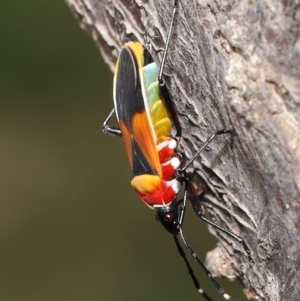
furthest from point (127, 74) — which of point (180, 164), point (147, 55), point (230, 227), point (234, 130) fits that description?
point (230, 227)

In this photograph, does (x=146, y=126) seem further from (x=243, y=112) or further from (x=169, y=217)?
(x=243, y=112)

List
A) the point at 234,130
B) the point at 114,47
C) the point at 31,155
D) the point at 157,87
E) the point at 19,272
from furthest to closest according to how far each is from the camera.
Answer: the point at 31,155 < the point at 19,272 < the point at 114,47 < the point at 157,87 < the point at 234,130

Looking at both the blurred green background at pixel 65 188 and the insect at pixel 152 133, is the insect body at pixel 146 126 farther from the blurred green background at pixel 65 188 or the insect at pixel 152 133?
the blurred green background at pixel 65 188

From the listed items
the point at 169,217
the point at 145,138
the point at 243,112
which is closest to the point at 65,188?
the point at 169,217

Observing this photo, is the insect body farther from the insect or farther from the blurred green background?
the blurred green background

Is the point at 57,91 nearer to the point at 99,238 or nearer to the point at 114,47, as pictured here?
the point at 99,238

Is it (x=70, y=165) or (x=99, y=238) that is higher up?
(x=70, y=165)
